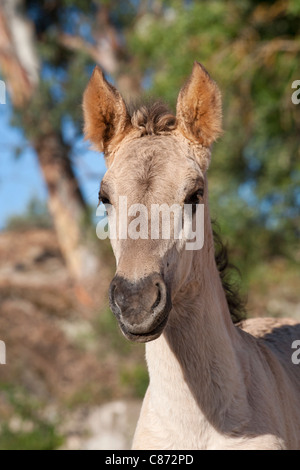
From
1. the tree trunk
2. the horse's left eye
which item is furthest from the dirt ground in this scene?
the horse's left eye

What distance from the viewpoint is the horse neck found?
3.31 m

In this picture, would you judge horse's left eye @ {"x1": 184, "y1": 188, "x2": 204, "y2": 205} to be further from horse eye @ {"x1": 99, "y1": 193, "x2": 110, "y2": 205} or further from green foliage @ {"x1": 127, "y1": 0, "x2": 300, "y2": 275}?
green foliage @ {"x1": 127, "y1": 0, "x2": 300, "y2": 275}

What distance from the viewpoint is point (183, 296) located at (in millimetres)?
3365

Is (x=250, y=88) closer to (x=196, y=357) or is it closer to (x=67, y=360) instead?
(x=67, y=360)

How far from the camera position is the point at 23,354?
14508mm

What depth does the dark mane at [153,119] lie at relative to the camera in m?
3.59

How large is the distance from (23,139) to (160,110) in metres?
14.5

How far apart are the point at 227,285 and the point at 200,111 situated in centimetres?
128

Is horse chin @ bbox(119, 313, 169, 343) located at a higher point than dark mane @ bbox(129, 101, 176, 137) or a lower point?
lower

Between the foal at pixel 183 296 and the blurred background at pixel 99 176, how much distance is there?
4580 mm

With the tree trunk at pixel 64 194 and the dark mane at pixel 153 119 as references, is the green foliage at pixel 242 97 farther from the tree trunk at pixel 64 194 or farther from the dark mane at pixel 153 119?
the dark mane at pixel 153 119

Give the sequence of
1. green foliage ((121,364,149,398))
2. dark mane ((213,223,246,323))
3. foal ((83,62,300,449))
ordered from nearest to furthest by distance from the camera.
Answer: foal ((83,62,300,449))
dark mane ((213,223,246,323))
green foliage ((121,364,149,398))

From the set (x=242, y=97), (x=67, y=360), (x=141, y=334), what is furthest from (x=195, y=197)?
(x=67, y=360)
